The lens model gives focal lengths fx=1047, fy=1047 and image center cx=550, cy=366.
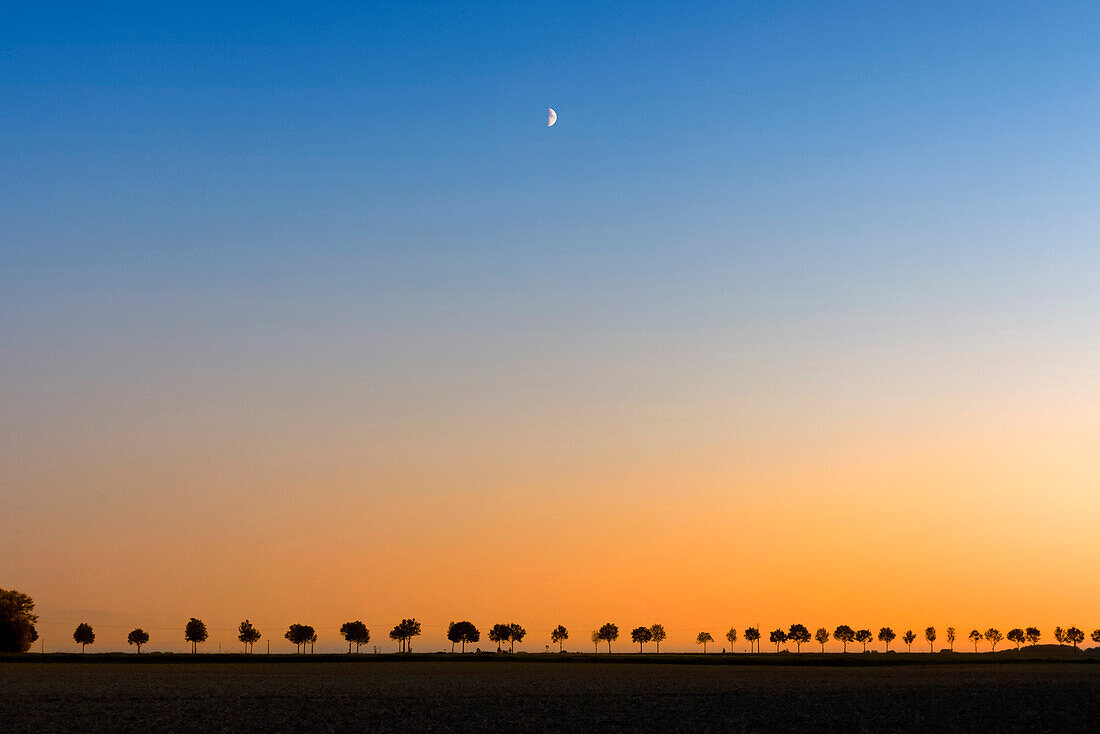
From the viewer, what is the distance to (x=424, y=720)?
5294 centimetres

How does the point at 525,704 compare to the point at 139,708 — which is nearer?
the point at 139,708

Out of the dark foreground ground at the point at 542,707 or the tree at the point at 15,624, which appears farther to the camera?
the tree at the point at 15,624

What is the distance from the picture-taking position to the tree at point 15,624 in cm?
17238

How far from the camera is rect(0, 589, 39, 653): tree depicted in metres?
172

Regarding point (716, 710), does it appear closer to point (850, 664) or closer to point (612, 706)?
point (612, 706)

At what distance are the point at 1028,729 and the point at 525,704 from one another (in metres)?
28.8

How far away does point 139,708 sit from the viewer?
194 feet

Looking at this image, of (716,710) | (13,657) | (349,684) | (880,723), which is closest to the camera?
(880,723)

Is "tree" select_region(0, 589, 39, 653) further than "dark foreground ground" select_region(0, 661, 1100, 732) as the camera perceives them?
Yes

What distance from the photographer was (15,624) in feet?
569

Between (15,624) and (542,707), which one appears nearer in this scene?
(542,707)

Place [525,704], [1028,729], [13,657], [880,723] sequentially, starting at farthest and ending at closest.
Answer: [13,657], [525,704], [880,723], [1028,729]

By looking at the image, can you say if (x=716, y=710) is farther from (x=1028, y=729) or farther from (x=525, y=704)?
(x=1028, y=729)

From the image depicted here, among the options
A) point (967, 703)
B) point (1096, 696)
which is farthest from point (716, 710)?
point (1096, 696)
